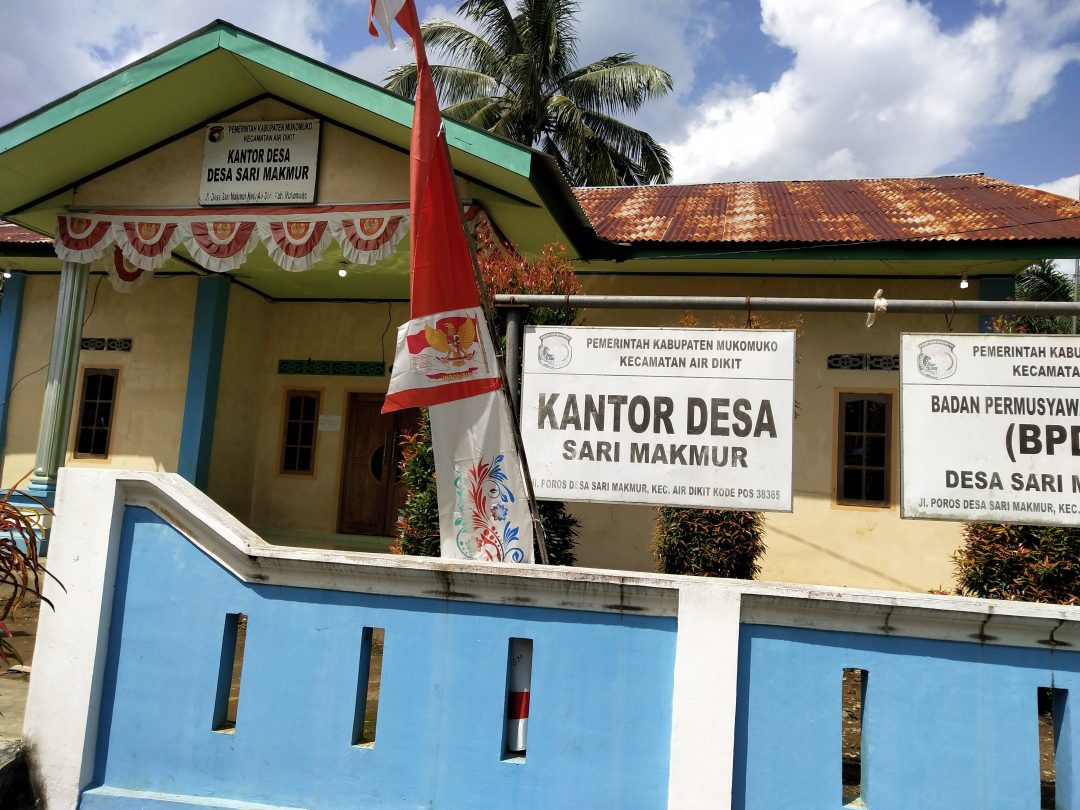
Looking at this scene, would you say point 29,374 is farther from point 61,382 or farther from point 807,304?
point 807,304

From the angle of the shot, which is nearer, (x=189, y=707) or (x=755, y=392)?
(x=189, y=707)

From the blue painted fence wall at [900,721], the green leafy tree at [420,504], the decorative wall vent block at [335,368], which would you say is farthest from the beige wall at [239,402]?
the blue painted fence wall at [900,721]

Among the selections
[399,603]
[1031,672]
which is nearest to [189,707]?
[399,603]

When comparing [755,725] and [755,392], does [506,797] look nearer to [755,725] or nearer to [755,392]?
[755,725]

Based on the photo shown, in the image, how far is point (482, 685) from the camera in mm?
3059

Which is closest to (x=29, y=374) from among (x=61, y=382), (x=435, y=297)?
(x=61, y=382)

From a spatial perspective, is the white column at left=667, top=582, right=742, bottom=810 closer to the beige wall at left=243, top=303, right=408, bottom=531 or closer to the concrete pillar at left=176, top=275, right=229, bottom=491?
the beige wall at left=243, top=303, right=408, bottom=531

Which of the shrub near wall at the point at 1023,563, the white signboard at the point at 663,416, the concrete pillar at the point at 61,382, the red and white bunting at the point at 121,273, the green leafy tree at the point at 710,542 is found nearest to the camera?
the white signboard at the point at 663,416

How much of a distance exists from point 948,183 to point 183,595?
1030 centimetres

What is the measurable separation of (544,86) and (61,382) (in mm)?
16632

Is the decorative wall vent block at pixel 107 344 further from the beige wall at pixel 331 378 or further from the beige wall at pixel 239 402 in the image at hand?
the beige wall at pixel 239 402

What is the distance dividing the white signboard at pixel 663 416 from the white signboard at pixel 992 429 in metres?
0.60

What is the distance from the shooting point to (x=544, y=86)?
20.8 metres

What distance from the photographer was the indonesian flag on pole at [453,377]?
3.67 m
